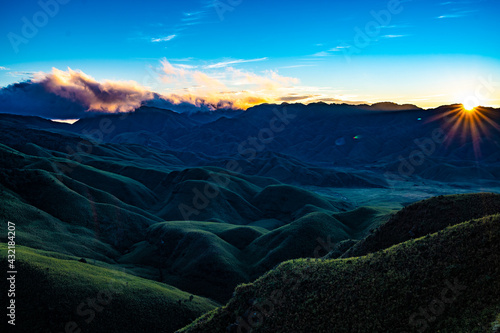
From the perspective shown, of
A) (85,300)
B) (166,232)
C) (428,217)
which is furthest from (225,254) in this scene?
(428,217)

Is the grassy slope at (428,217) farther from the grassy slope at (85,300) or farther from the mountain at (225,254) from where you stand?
the grassy slope at (85,300)

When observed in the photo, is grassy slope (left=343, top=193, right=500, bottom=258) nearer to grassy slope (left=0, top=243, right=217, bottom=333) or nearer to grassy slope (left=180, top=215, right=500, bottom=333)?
grassy slope (left=180, top=215, right=500, bottom=333)

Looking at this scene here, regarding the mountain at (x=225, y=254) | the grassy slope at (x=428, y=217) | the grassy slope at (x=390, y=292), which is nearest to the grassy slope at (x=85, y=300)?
the mountain at (x=225, y=254)

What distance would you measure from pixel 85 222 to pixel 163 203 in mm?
59026

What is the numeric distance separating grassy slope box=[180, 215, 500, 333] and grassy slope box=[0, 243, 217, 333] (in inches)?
555

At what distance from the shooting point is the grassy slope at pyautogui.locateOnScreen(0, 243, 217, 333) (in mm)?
40969

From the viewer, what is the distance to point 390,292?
26.7 meters

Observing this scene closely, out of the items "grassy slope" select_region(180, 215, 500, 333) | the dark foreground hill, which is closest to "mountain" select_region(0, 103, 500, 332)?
"grassy slope" select_region(180, 215, 500, 333)

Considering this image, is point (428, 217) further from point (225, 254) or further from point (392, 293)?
point (225, 254)

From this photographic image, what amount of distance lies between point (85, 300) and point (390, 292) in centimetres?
4084

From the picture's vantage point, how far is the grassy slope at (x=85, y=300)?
41.0 m

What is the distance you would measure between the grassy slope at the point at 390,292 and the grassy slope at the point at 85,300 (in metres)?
14.1

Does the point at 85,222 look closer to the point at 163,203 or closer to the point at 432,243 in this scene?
the point at 163,203

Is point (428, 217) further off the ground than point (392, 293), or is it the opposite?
point (428, 217)
